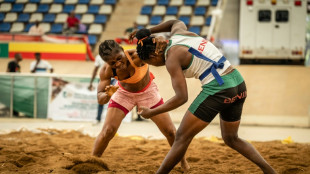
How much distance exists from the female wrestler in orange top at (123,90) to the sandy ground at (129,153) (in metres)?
0.41

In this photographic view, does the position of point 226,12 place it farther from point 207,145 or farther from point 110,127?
point 110,127

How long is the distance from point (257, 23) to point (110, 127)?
1060 cm

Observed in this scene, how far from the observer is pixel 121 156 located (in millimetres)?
5836

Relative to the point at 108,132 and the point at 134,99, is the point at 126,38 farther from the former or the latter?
the point at 108,132

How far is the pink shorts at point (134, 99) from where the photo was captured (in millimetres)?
4809

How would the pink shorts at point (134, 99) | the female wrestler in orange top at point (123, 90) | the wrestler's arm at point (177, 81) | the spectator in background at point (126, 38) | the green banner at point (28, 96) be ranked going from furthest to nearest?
1. the spectator in background at point (126, 38)
2. the green banner at point (28, 96)
3. the pink shorts at point (134, 99)
4. the female wrestler in orange top at point (123, 90)
5. the wrestler's arm at point (177, 81)

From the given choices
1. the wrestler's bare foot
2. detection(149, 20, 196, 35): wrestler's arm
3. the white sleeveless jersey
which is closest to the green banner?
the wrestler's bare foot

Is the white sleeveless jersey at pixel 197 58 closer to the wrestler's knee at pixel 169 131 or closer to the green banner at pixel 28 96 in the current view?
the wrestler's knee at pixel 169 131

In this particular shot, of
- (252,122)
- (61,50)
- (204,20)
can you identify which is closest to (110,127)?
(252,122)

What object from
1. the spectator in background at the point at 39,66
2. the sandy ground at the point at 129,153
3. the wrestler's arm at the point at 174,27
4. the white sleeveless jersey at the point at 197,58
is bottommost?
the spectator in background at the point at 39,66

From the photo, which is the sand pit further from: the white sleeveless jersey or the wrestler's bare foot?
the white sleeveless jersey

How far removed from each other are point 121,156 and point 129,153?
262mm

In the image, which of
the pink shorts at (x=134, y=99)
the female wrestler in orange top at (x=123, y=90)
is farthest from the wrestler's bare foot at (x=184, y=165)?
the pink shorts at (x=134, y=99)

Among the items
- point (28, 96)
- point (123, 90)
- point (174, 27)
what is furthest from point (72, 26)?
point (174, 27)
